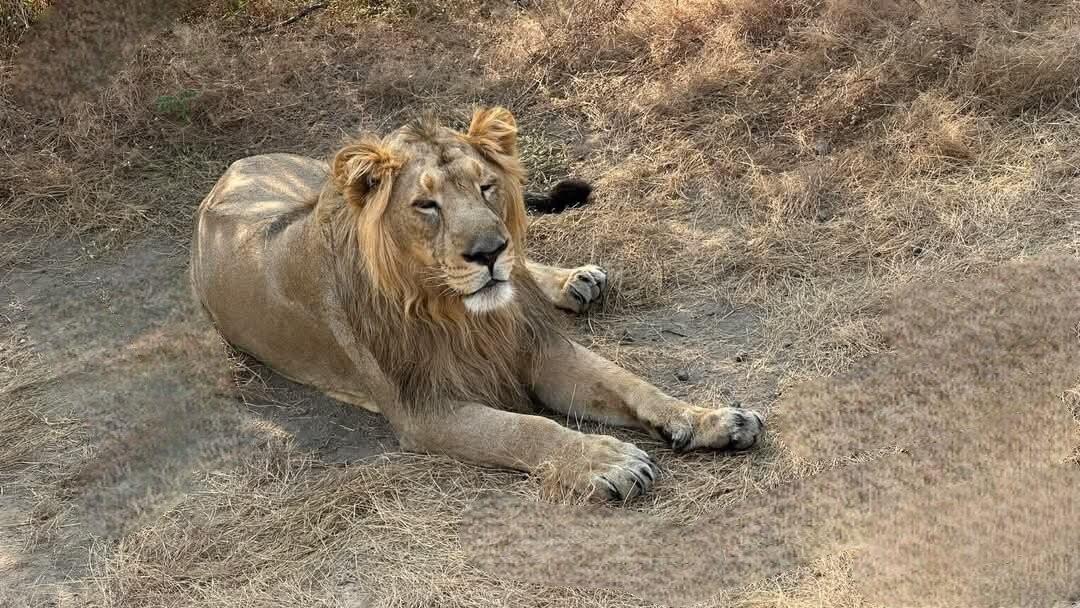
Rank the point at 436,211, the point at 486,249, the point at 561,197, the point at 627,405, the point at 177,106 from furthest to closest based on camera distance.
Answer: the point at 177,106 → the point at 561,197 → the point at 627,405 → the point at 436,211 → the point at 486,249

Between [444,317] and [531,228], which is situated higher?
[444,317]

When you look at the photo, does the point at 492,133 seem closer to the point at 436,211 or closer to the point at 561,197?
the point at 436,211

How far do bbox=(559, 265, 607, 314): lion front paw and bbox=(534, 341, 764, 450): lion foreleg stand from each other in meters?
0.63

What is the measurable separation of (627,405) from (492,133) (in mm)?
1210

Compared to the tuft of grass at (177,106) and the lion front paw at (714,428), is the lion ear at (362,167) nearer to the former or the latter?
the lion front paw at (714,428)

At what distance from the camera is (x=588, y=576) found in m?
3.94

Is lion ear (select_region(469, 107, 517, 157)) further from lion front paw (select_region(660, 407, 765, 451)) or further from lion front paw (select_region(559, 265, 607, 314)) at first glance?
lion front paw (select_region(660, 407, 765, 451))

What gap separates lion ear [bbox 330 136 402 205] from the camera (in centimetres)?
446

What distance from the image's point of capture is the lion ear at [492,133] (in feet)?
15.3

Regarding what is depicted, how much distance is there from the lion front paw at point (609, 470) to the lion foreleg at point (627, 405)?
212 mm

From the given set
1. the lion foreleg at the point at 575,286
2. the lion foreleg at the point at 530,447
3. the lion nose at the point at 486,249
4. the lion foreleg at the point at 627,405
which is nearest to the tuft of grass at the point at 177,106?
the lion foreleg at the point at 575,286

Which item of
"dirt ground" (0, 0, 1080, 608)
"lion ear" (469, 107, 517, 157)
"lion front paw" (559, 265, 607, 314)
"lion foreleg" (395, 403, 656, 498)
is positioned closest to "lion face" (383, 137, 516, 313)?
"lion ear" (469, 107, 517, 157)

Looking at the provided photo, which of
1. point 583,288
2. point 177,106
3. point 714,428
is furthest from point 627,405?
point 177,106

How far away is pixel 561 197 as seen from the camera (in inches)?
257
